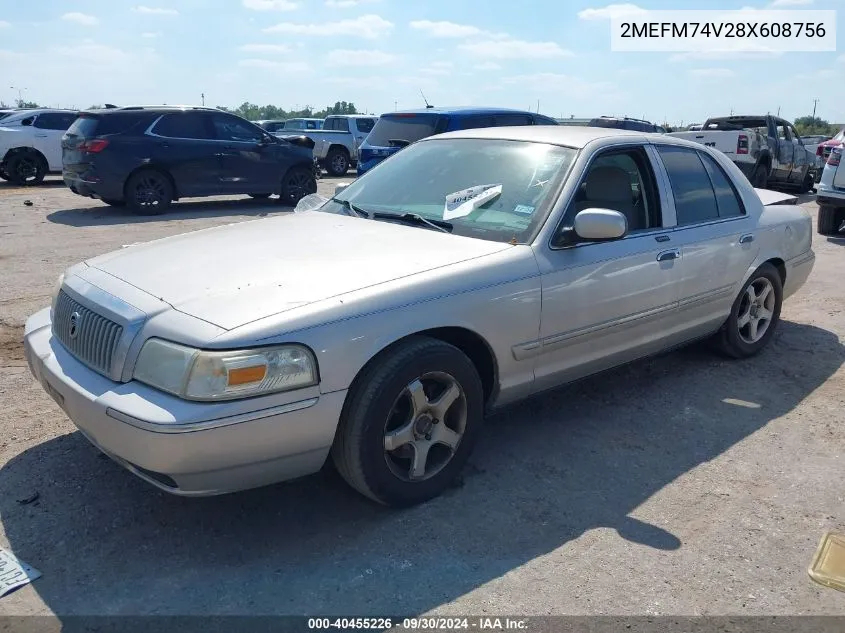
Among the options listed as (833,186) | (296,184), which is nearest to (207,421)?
(833,186)

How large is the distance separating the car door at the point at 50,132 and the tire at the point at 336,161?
702cm

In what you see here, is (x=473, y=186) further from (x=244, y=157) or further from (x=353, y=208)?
(x=244, y=157)

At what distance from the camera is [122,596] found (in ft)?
8.86

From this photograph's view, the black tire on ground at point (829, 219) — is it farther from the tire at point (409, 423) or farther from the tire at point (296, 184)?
the tire at point (409, 423)

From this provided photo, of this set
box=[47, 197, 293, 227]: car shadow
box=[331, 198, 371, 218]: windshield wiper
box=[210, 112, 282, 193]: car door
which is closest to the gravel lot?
box=[331, 198, 371, 218]: windshield wiper

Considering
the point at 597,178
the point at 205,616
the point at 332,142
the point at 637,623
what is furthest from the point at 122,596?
the point at 332,142

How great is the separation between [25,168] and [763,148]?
640 inches

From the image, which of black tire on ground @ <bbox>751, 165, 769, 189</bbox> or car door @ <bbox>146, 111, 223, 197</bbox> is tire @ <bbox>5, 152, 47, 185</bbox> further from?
black tire on ground @ <bbox>751, 165, 769, 189</bbox>

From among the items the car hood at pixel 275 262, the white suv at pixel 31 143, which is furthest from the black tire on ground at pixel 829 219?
the white suv at pixel 31 143

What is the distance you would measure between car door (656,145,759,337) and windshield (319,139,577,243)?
96 cm

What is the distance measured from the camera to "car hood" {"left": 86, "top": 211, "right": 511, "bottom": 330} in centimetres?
297

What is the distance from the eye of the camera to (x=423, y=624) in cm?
260

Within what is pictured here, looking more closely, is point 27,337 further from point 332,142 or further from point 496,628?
point 332,142

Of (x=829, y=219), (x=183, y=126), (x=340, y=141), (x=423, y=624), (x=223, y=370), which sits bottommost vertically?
(x=423, y=624)
